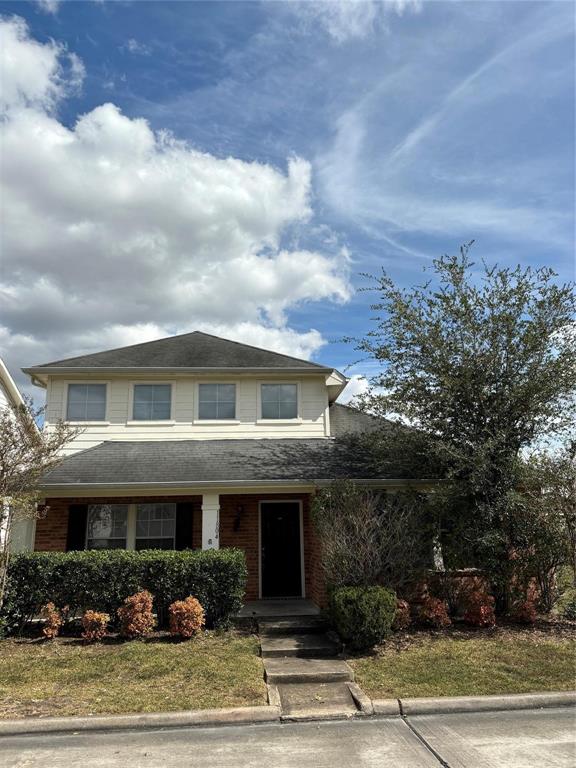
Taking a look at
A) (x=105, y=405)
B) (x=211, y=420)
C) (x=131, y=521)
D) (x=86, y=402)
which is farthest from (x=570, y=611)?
(x=86, y=402)

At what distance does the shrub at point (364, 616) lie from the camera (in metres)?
8.15

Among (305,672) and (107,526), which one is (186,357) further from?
(305,672)

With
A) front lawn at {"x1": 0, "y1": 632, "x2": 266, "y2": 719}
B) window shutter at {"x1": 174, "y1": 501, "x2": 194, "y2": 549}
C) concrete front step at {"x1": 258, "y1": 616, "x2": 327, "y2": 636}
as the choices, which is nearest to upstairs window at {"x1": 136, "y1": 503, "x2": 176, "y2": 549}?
window shutter at {"x1": 174, "y1": 501, "x2": 194, "y2": 549}

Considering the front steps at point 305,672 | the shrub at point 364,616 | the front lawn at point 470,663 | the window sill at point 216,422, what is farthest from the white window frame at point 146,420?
the front lawn at point 470,663

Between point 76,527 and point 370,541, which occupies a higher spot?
point 76,527

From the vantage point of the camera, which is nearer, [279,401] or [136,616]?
[136,616]

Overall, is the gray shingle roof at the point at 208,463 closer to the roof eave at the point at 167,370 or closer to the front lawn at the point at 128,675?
the roof eave at the point at 167,370

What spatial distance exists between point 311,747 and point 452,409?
6656 millimetres

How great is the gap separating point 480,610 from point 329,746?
5092mm

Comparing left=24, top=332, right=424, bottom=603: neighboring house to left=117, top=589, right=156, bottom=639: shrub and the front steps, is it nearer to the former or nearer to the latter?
the front steps

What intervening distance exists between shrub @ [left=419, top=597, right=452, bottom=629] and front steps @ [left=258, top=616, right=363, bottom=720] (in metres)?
1.75

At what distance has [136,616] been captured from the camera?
28.9 ft

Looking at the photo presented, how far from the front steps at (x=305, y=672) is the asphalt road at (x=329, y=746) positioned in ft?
1.17

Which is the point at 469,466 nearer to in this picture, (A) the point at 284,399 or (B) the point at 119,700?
(A) the point at 284,399
